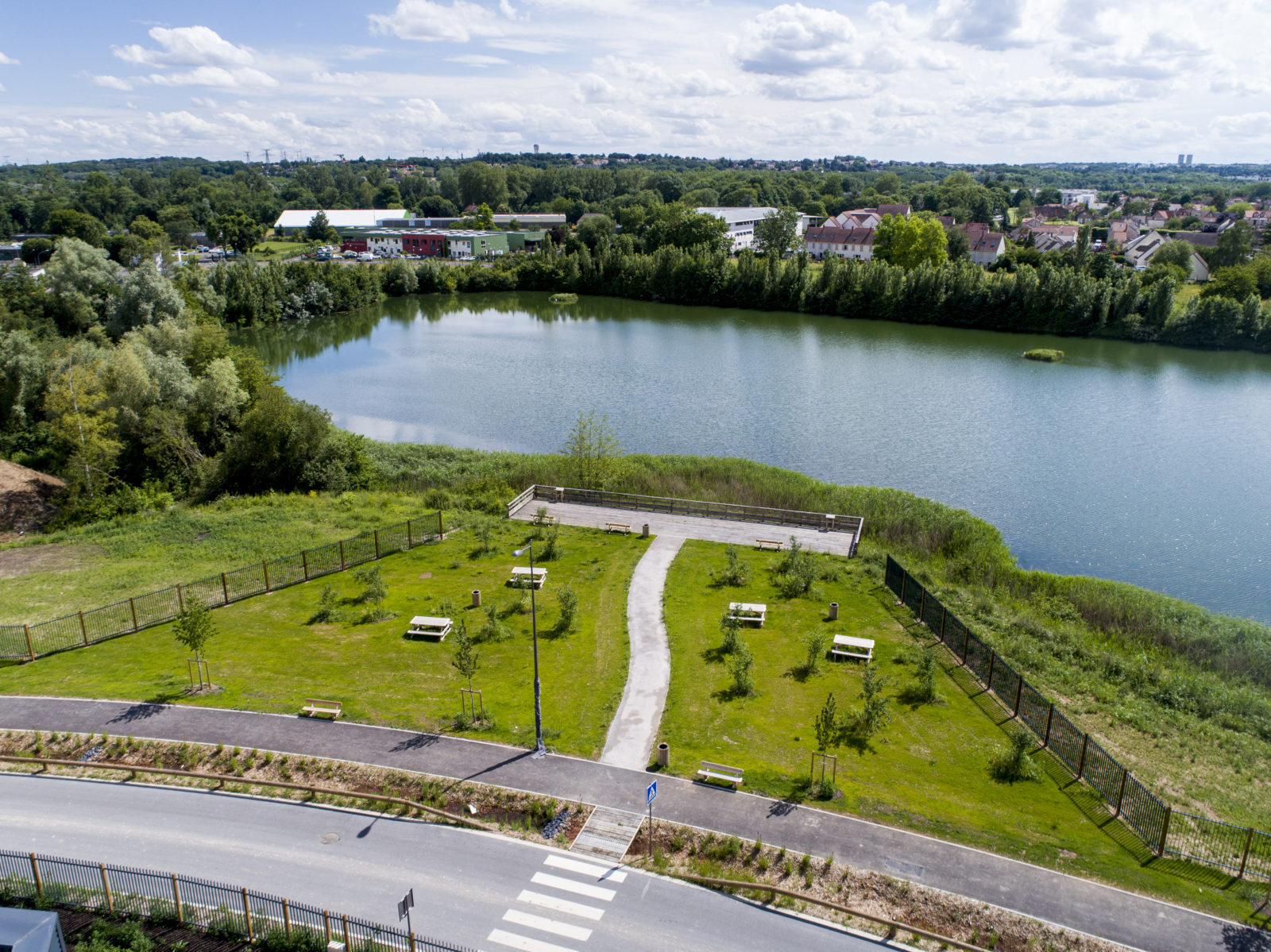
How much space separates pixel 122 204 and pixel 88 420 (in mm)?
175362

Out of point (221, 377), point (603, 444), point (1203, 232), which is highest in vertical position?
point (1203, 232)

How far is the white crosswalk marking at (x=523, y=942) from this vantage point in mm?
16062

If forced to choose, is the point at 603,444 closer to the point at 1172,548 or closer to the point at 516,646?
the point at 516,646

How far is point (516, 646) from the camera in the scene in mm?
27859

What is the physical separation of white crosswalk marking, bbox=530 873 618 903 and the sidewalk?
2.41 meters

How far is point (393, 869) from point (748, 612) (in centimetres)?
1544

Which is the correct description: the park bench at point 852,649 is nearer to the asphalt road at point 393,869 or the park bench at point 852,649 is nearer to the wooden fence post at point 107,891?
the asphalt road at point 393,869

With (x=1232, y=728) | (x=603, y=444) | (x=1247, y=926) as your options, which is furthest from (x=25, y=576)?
(x=1232, y=728)

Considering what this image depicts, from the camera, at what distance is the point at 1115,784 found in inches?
792

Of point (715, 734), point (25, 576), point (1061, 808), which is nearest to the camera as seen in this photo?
point (1061, 808)

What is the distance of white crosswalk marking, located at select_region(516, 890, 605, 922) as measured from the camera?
16.9 metres

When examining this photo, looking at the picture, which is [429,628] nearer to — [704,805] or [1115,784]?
[704,805]

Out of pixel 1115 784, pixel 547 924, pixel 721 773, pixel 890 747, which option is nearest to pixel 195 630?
pixel 547 924

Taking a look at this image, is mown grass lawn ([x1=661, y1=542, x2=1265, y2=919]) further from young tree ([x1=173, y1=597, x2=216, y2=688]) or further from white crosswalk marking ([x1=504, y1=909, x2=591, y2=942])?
young tree ([x1=173, y1=597, x2=216, y2=688])
